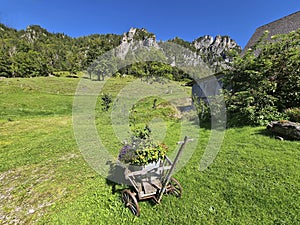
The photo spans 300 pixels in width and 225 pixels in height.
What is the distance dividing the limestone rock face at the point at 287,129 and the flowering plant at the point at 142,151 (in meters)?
5.00

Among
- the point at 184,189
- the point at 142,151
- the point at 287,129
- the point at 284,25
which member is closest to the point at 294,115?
the point at 287,129

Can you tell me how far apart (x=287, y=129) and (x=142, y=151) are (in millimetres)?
5518

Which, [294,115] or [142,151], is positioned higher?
[294,115]

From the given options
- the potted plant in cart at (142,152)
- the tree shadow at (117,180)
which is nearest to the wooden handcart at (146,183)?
the potted plant in cart at (142,152)

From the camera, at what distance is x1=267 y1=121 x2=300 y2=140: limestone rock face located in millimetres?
5398

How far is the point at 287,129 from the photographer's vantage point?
5.61 m

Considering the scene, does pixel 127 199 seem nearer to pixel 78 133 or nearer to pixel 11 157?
pixel 11 157

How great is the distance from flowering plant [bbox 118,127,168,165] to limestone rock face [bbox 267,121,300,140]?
5001 mm

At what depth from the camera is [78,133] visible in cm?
869

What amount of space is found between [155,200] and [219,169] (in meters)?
2.14

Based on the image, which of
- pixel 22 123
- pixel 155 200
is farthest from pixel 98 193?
pixel 22 123

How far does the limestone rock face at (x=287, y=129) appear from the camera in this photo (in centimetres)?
540

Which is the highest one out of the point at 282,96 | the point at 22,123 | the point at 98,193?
the point at 282,96

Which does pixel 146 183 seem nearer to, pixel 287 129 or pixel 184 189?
pixel 184 189
